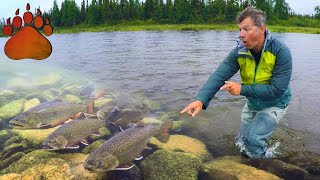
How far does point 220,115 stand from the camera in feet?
28.2

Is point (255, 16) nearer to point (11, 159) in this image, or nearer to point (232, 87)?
point (232, 87)

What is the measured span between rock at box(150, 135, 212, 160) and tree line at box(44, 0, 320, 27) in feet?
268

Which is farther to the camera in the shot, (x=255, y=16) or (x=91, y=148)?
(x=91, y=148)

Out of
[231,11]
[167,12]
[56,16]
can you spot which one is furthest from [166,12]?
[56,16]

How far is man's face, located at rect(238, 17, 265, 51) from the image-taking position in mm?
5090

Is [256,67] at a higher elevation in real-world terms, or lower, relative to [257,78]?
higher

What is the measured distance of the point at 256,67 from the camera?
5406 mm

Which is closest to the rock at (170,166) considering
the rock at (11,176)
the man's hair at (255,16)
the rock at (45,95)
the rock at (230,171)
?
the rock at (230,171)

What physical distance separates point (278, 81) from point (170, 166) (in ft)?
6.80

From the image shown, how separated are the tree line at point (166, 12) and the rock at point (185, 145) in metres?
81.7

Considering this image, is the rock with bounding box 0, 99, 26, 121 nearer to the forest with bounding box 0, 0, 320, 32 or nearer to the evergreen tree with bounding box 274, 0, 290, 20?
the forest with bounding box 0, 0, 320, 32

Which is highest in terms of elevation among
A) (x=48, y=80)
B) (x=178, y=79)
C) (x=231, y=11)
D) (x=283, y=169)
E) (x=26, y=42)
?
(x=231, y=11)

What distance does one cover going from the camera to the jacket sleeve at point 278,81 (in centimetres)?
512

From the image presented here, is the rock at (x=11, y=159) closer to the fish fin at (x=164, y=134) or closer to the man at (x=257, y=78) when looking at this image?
the fish fin at (x=164, y=134)
